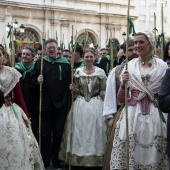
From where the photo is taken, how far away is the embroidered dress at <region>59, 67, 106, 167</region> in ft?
19.2

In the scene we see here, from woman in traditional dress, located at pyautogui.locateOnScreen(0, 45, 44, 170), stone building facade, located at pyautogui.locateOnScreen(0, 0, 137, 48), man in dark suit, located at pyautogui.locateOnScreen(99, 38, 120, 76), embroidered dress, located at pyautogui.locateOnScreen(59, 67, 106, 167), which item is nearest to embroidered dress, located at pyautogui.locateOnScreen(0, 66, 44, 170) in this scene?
woman in traditional dress, located at pyautogui.locateOnScreen(0, 45, 44, 170)

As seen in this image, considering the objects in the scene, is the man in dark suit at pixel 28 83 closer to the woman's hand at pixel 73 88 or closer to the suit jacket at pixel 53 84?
the suit jacket at pixel 53 84

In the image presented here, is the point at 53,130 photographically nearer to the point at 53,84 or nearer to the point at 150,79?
the point at 53,84

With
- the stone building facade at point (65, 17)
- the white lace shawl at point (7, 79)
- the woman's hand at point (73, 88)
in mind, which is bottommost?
the woman's hand at point (73, 88)

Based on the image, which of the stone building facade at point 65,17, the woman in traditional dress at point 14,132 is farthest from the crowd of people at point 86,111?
the stone building facade at point 65,17

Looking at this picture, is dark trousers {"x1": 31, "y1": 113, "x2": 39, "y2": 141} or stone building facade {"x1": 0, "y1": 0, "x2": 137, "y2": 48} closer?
dark trousers {"x1": 31, "y1": 113, "x2": 39, "y2": 141}

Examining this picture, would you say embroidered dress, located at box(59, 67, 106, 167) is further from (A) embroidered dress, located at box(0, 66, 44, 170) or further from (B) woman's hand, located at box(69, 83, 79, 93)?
(A) embroidered dress, located at box(0, 66, 44, 170)

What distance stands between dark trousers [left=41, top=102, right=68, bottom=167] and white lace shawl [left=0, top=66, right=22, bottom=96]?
1545 millimetres

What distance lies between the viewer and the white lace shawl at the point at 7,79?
4.60m

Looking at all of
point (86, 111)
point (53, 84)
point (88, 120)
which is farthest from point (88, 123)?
point (53, 84)

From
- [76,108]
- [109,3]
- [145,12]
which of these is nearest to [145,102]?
[76,108]

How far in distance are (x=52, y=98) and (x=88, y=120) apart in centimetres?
65

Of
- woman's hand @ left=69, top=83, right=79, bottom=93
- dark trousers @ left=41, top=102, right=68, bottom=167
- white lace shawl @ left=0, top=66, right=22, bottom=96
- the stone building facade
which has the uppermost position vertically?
the stone building facade

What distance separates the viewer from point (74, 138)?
5.96 meters
